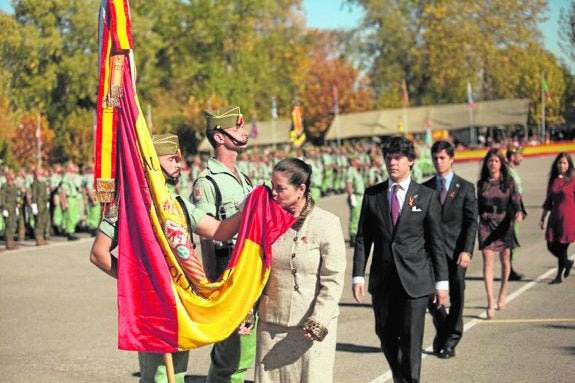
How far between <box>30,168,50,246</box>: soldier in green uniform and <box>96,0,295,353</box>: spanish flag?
1965 centimetres

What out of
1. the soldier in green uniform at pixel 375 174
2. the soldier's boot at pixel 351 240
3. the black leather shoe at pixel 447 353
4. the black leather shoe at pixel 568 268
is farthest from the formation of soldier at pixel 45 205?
the black leather shoe at pixel 447 353

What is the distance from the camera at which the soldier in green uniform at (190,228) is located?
6.50m

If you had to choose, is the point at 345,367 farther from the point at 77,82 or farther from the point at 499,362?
the point at 77,82

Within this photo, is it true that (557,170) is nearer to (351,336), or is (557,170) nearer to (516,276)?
(516,276)

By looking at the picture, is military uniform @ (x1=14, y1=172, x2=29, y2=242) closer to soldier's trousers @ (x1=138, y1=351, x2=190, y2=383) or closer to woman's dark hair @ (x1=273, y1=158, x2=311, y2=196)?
soldier's trousers @ (x1=138, y1=351, x2=190, y2=383)

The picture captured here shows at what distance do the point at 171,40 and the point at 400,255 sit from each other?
6883 cm

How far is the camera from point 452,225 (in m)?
10.1

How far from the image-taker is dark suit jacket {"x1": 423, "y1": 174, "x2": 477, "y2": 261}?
10.0 m

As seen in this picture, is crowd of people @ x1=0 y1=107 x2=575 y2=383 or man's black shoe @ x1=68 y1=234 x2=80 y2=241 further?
man's black shoe @ x1=68 y1=234 x2=80 y2=241

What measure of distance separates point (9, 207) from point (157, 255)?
765 inches

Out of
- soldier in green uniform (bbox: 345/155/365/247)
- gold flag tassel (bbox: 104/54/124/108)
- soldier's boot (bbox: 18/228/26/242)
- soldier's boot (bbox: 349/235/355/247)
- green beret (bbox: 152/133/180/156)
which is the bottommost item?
soldier's boot (bbox: 18/228/26/242)

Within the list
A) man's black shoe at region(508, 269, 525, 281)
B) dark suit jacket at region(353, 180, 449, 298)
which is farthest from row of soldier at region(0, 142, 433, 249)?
dark suit jacket at region(353, 180, 449, 298)

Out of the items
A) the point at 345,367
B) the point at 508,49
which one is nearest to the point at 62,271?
the point at 345,367

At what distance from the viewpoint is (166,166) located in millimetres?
6801
